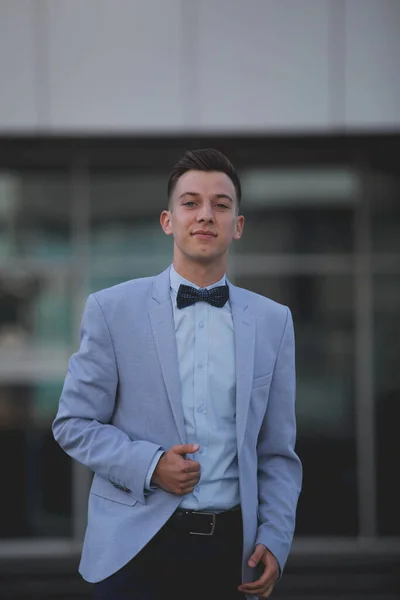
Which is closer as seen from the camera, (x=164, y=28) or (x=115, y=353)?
(x=115, y=353)

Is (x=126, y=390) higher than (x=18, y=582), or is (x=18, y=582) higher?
(x=126, y=390)

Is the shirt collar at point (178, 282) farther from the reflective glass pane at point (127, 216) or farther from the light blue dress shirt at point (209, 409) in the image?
the reflective glass pane at point (127, 216)

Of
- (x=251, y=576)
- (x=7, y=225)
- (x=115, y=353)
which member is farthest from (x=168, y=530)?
(x=7, y=225)

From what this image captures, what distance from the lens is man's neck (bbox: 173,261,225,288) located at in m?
2.67

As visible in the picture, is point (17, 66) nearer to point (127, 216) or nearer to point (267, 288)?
point (127, 216)

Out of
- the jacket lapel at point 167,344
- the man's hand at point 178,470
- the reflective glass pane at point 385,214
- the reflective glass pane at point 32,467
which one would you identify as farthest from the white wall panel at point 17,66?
the man's hand at point 178,470

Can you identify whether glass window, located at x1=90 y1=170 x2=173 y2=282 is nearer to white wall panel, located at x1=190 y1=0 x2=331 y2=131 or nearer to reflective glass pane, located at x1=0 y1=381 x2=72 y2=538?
white wall panel, located at x1=190 y1=0 x2=331 y2=131

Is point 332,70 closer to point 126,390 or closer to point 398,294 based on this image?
point 398,294

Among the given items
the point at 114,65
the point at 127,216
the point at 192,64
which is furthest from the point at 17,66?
the point at 127,216

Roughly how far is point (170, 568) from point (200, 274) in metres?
0.90

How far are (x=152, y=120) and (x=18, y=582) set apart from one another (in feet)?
12.8

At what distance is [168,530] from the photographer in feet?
8.14

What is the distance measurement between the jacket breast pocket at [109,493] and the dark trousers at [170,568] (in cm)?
13

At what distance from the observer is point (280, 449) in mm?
2682
